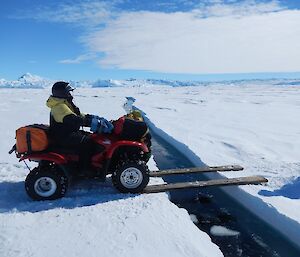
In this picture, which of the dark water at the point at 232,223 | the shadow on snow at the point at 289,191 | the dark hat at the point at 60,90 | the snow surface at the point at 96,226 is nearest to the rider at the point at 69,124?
the dark hat at the point at 60,90

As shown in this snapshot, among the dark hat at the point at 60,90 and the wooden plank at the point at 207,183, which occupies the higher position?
the dark hat at the point at 60,90

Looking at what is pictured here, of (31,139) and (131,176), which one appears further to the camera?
(131,176)

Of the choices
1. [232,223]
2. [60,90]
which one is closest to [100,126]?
[60,90]

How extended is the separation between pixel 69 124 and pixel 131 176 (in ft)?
3.90

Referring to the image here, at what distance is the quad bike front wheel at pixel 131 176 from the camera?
222 inches

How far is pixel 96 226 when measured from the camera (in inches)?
180

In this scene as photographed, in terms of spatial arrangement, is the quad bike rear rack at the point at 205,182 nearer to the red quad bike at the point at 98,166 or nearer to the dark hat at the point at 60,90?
the red quad bike at the point at 98,166

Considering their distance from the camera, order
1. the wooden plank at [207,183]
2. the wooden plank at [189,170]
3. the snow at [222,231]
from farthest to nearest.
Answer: the wooden plank at [189,170]
the wooden plank at [207,183]
the snow at [222,231]

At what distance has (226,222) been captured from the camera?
562 cm

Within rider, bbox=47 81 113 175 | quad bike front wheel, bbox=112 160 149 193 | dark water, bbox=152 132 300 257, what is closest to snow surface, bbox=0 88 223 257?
quad bike front wheel, bbox=112 160 149 193

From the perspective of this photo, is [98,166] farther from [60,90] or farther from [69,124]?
[60,90]

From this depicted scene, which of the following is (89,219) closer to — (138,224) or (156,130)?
(138,224)

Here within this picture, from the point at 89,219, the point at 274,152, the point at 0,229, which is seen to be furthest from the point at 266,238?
the point at 274,152

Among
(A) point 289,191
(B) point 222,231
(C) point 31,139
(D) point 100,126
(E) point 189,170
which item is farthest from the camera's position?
(E) point 189,170
